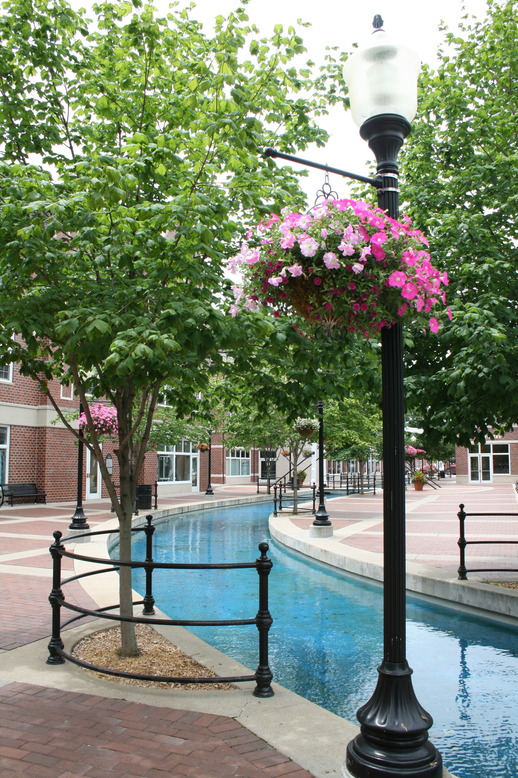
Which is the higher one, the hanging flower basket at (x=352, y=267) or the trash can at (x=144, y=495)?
the hanging flower basket at (x=352, y=267)

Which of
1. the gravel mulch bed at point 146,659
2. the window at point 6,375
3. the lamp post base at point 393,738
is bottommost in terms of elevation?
the gravel mulch bed at point 146,659

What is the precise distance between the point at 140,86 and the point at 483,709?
240 inches

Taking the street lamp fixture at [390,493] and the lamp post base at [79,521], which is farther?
the lamp post base at [79,521]

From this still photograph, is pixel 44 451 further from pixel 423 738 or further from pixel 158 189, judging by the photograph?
pixel 423 738

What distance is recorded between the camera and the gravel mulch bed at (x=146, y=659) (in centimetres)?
549

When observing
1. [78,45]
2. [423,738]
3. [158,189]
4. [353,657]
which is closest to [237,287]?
[158,189]

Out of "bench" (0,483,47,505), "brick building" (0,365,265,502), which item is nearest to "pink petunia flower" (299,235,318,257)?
"brick building" (0,365,265,502)

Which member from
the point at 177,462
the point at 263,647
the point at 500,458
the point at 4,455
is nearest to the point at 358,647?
the point at 263,647

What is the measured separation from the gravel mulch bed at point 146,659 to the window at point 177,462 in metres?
26.9

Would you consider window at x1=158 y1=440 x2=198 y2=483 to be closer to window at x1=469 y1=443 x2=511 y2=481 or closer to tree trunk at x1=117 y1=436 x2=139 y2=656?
window at x1=469 y1=443 x2=511 y2=481

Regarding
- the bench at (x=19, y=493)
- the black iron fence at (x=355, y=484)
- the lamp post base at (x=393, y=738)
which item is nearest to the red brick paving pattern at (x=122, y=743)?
the lamp post base at (x=393, y=738)

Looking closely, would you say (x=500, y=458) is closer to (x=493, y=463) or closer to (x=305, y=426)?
(x=493, y=463)

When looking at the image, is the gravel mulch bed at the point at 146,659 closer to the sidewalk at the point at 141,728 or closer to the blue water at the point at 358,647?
the sidewalk at the point at 141,728

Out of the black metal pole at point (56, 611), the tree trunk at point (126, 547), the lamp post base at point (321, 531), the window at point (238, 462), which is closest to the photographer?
the black metal pole at point (56, 611)
